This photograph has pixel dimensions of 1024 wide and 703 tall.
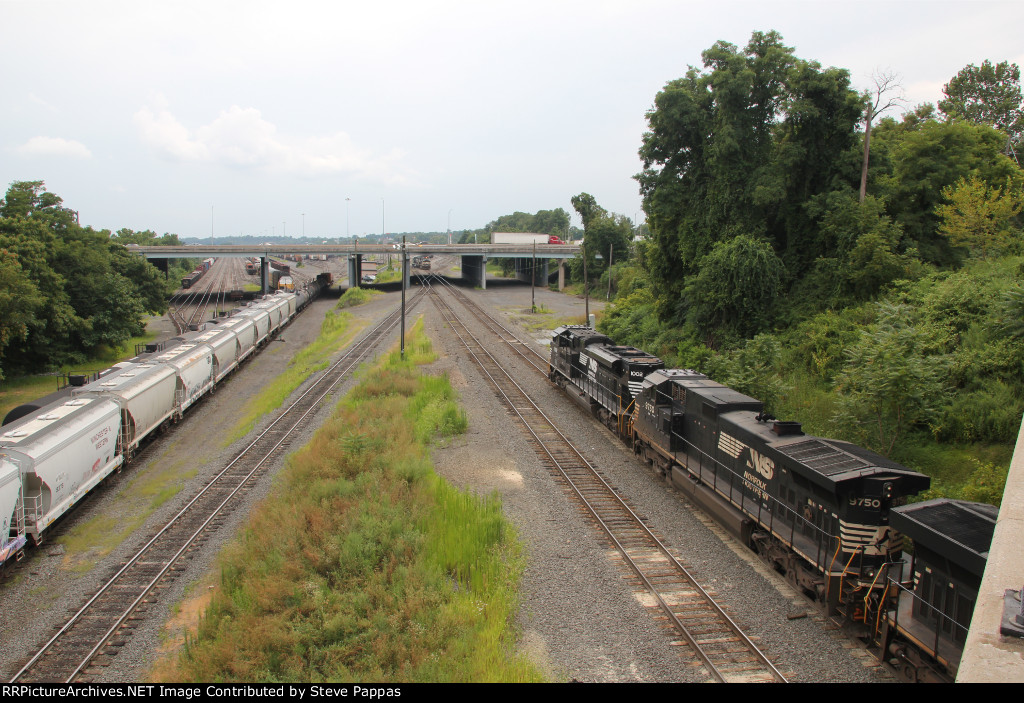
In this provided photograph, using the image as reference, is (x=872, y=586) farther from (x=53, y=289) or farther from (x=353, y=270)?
(x=353, y=270)

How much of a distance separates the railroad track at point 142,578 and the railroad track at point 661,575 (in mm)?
10083

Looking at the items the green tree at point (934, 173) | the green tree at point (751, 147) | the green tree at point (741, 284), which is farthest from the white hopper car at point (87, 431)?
the green tree at point (934, 173)

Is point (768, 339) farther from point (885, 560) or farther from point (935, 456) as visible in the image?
point (885, 560)

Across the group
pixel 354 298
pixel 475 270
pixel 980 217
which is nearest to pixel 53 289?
pixel 354 298

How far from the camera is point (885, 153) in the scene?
2894 centimetres

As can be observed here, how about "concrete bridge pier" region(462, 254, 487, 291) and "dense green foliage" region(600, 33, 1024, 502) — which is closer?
"dense green foliage" region(600, 33, 1024, 502)

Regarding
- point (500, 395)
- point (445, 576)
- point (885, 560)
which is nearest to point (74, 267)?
point (500, 395)

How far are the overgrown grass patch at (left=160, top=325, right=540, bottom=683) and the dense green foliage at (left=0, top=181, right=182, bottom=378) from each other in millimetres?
24423

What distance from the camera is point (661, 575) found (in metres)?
13.8

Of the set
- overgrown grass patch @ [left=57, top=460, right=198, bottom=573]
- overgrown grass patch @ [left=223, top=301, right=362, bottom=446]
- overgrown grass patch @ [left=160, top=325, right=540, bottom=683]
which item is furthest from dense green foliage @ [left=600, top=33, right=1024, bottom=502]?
overgrown grass patch @ [left=223, top=301, right=362, bottom=446]

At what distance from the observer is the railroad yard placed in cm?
1101

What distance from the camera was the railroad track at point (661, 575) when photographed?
10750mm

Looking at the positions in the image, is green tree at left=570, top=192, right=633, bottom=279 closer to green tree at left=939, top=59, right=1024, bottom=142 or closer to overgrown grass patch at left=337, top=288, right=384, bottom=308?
overgrown grass patch at left=337, top=288, right=384, bottom=308

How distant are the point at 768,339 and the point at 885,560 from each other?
12.2 metres
